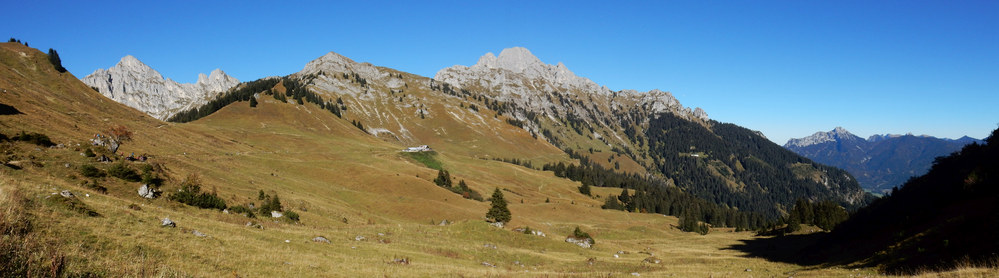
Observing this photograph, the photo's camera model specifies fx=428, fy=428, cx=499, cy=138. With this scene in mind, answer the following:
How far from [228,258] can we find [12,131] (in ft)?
159

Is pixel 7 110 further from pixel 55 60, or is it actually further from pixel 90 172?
pixel 55 60

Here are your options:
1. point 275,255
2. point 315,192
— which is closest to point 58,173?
point 275,255

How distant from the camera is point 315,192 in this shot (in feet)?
212

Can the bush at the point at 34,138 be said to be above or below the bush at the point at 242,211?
above

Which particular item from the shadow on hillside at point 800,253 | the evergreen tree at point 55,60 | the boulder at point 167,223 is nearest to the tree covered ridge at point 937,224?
the shadow on hillside at point 800,253

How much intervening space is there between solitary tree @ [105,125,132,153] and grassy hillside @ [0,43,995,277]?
2731mm

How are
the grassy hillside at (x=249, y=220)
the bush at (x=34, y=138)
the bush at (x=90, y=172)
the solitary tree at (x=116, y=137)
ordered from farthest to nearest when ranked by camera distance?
the solitary tree at (x=116, y=137)
the bush at (x=34, y=138)
the bush at (x=90, y=172)
the grassy hillside at (x=249, y=220)

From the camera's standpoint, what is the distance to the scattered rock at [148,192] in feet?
116

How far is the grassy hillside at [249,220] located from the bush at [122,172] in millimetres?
756

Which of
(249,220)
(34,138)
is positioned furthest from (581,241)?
(34,138)

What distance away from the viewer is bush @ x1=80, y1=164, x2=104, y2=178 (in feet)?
117

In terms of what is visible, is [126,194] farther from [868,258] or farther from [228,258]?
[868,258]

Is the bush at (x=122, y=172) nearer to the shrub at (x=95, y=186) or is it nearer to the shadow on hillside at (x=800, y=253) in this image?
the shrub at (x=95, y=186)

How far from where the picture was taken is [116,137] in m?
58.5
